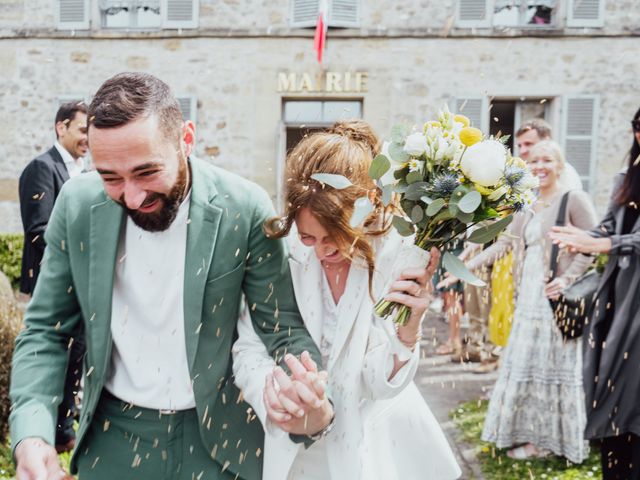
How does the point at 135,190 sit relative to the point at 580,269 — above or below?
above

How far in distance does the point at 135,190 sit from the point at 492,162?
97 centimetres

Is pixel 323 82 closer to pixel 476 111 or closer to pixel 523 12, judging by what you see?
pixel 476 111

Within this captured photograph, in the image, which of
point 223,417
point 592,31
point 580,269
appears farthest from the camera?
point 592,31

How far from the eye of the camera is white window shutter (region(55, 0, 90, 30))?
11.6 metres

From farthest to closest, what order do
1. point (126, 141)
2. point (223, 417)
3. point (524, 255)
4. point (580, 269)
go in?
point (524, 255) → point (580, 269) → point (223, 417) → point (126, 141)

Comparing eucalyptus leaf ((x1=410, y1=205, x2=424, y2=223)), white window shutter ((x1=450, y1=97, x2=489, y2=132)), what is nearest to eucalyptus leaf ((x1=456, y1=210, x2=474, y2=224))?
eucalyptus leaf ((x1=410, y1=205, x2=424, y2=223))

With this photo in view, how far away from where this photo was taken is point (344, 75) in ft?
37.2

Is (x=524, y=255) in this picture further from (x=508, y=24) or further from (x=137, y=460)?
(x=508, y=24)

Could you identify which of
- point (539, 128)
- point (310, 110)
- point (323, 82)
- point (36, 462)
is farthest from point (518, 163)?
point (310, 110)

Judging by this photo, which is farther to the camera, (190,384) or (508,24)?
(508,24)

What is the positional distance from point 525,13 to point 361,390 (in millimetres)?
11079

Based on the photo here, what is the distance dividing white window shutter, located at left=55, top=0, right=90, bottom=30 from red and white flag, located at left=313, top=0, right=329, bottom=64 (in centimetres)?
423

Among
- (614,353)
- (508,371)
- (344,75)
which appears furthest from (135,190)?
(344,75)

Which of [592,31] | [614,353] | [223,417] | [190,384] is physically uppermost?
[592,31]
